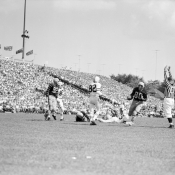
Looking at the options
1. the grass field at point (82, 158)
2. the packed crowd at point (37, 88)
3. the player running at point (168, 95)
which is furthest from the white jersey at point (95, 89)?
the packed crowd at point (37, 88)

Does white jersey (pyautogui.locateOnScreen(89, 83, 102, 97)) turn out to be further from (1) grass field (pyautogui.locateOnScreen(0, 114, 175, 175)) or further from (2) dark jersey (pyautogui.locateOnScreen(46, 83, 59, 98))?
(1) grass field (pyautogui.locateOnScreen(0, 114, 175, 175))

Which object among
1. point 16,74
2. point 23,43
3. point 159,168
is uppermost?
point 23,43

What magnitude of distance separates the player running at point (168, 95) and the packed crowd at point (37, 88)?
23.9 m

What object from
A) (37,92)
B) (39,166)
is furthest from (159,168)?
(37,92)

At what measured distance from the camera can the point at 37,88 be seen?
194ft

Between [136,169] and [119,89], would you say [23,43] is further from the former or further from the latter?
[136,169]

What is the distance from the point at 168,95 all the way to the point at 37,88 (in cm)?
4035

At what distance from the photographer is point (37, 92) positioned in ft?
190

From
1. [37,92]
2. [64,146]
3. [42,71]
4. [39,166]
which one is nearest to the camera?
[39,166]

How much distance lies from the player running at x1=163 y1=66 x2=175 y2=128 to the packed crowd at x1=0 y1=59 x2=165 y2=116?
23.9m

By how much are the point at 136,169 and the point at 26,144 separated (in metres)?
3.59

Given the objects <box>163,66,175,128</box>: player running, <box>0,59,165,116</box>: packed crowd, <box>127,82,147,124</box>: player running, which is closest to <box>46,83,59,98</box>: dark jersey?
<box>127,82,147,124</box>: player running

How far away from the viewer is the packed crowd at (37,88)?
51125 mm

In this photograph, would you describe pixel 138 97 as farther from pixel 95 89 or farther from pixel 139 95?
pixel 95 89
